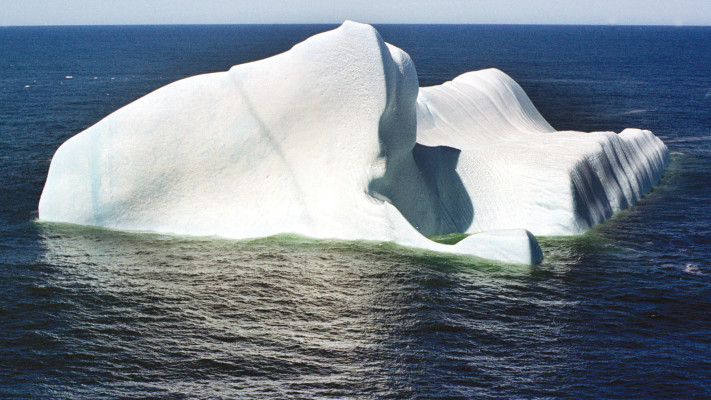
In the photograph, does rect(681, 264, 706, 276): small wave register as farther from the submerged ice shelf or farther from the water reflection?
the water reflection

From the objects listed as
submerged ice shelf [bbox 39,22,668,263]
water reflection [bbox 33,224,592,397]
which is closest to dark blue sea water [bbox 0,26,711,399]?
water reflection [bbox 33,224,592,397]

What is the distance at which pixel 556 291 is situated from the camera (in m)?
Answer: 20.0

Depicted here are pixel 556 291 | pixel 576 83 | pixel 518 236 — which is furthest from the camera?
pixel 576 83

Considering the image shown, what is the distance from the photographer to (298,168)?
24312 millimetres

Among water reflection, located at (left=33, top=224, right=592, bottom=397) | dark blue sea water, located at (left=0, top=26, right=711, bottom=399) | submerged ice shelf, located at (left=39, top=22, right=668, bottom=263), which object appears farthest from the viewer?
submerged ice shelf, located at (left=39, top=22, right=668, bottom=263)

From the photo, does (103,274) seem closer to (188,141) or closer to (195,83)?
(188,141)

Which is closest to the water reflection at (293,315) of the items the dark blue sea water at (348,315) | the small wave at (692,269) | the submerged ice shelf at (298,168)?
the dark blue sea water at (348,315)

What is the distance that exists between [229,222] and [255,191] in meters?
1.26

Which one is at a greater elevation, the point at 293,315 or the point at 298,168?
the point at 298,168

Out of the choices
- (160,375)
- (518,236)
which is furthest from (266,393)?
(518,236)

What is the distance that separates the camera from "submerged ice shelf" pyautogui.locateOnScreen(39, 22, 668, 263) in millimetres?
23938

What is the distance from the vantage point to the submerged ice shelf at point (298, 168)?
23938mm

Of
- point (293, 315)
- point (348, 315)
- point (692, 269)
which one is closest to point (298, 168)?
point (293, 315)

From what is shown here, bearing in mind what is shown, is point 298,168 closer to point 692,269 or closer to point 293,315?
point 293,315
